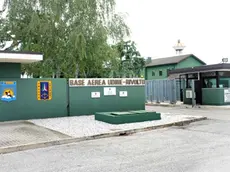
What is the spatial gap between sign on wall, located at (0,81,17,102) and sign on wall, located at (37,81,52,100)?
45.2 inches

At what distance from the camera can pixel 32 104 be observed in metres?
14.6

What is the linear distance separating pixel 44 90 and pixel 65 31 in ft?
22.2

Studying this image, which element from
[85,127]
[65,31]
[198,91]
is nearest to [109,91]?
[85,127]

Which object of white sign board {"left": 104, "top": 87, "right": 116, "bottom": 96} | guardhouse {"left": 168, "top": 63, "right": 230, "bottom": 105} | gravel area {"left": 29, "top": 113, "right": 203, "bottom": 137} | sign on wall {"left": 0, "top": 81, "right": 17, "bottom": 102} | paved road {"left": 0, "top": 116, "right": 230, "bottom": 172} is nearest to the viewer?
paved road {"left": 0, "top": 116, "right": 230, "bottom": 172}

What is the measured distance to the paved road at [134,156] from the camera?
20.3 feet

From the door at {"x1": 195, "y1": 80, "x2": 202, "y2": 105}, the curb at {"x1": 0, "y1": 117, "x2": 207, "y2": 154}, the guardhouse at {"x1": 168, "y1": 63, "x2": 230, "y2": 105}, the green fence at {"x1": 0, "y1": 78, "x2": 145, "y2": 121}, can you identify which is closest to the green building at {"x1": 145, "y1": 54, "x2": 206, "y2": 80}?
the guardhouse at {"x1": 168, "y1": 63, "x2": 230, "y2": 105}

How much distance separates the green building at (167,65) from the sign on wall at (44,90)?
104ft

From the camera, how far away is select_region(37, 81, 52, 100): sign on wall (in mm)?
14812

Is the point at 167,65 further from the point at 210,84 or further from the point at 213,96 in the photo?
the point at 213,96

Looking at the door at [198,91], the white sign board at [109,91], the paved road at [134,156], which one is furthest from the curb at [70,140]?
the door at [198,91]

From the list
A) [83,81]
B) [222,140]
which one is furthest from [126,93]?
[222,140]

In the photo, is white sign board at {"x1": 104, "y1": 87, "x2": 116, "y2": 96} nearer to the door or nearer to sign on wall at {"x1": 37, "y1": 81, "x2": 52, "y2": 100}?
sign on wall at {"x1": 37, "y1": 81, "x2": 52, "y2": 100}

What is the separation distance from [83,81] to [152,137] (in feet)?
23.0

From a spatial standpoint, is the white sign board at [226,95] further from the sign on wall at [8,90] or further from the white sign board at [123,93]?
the sign on wall at [8,90]
